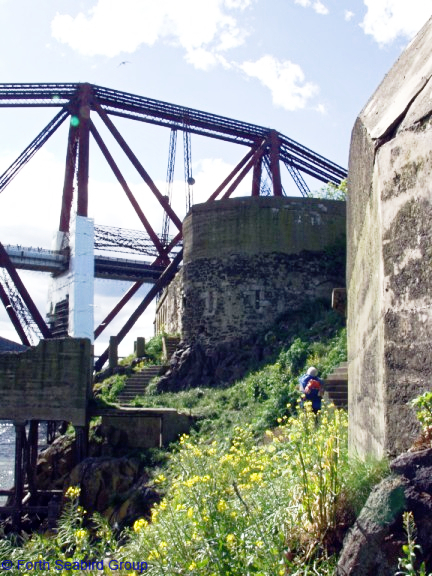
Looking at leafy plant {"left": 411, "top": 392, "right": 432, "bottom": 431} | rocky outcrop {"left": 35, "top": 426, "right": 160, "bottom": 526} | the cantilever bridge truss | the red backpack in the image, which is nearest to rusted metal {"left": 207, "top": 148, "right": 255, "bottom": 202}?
the cantilever bridge truss

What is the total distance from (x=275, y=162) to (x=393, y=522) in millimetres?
33438

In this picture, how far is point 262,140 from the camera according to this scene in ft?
117

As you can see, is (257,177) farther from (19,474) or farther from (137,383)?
(19,474)

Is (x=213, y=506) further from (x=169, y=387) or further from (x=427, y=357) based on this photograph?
(x=169, y=387)

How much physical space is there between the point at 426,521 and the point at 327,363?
495 inches

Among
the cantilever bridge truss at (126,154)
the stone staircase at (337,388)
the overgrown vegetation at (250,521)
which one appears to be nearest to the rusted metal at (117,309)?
the cantilever bridge truss at (126,154)

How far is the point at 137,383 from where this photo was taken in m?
20.7

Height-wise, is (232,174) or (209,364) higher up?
(232,174)

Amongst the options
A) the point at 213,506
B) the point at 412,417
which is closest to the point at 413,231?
the point at 412,417

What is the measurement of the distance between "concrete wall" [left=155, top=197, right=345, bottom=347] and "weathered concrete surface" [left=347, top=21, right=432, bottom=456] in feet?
55.5

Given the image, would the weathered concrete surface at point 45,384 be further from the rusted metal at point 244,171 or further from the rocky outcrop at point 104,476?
the rusted metal at point 244,171

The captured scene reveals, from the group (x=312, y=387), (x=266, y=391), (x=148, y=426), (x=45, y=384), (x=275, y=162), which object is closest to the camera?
(x=312, y=387)

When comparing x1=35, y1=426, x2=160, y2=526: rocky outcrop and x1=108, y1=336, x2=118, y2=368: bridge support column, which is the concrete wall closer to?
x1=108, y1=336, x2=118, y2=368: bridge support column

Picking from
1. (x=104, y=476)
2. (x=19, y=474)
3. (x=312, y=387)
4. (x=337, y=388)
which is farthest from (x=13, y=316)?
(x=312, y=387)
